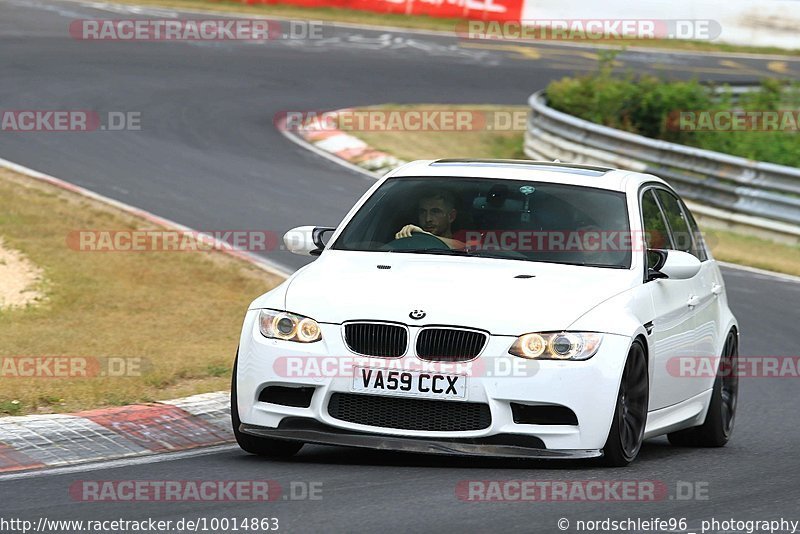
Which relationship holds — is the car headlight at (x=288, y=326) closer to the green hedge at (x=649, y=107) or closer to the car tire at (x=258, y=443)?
the car tire at (x=258, y=443)

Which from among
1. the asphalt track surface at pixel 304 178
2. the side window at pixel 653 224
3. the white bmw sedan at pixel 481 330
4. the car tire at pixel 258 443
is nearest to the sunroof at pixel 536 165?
the white bmw sedan at pixel 481 330

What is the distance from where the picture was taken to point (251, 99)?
24422 millimetres

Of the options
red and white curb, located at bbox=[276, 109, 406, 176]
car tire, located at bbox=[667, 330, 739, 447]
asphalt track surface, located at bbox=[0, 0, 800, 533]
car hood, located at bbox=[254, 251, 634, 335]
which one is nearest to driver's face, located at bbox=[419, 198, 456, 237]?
car hood, located at bbox=[254, 251, 634, 335]

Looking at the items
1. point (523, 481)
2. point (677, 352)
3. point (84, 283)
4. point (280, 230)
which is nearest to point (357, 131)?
point (280, 230)

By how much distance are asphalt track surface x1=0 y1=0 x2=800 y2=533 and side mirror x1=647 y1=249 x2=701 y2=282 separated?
0.99m

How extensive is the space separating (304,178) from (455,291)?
11.9 metres

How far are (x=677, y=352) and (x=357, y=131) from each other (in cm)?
1465

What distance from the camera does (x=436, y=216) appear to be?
8.48 m

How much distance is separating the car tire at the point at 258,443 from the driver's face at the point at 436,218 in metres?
1.49

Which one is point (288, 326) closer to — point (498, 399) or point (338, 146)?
point (498, 399)

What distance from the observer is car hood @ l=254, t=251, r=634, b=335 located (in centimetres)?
714

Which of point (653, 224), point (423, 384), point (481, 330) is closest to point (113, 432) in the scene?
point (423, 384)

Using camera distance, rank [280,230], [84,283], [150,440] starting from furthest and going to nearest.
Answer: [280,230]
[84,283]
[150,440]

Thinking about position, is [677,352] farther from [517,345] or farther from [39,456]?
[39,456]
